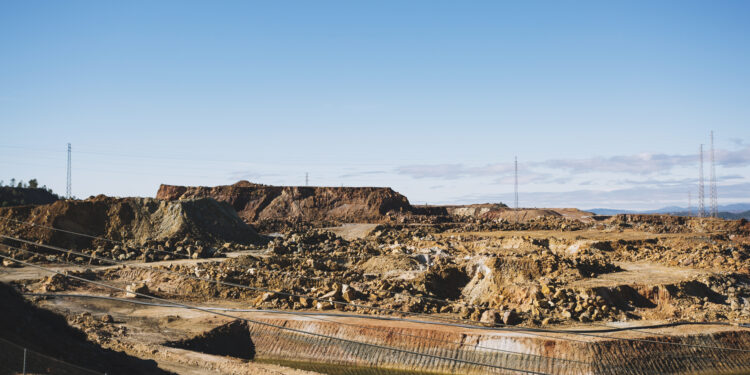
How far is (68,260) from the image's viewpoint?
30.2m

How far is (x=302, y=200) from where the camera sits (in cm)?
7219

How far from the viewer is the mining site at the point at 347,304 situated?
15297 millimetres

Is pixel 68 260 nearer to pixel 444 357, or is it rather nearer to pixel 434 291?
pixel 434 291

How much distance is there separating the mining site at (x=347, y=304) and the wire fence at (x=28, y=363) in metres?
0.04

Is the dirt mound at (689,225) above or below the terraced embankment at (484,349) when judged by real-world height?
above

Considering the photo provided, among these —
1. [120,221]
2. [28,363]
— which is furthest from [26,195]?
[28,363]

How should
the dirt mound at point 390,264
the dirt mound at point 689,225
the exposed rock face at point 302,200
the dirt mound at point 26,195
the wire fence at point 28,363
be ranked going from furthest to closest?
the exposed rock face at point 302,200 < the dirt mound at point 26,195 < the dirt mound at point 689,225 < the dirt mound at point 390,264 < the wire fence at point 28,363

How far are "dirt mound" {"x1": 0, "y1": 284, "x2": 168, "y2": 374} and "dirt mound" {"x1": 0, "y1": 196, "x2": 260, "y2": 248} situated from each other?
22124 millimetres

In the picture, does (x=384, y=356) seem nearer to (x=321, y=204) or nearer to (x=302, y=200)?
(x=321, y=204)

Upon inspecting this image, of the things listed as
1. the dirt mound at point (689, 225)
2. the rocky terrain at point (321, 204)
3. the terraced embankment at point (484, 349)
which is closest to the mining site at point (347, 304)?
the terraced embankment at point (484, 349)

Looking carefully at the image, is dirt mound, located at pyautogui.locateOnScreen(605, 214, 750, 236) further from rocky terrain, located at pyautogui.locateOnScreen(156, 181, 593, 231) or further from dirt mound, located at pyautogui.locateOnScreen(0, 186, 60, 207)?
dirt mound, located at pyautogui.locateOnScreen(0, 186, 60, 207)

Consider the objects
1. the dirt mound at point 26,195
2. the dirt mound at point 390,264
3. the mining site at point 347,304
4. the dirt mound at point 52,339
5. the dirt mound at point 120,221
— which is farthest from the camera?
the dirt mound at point 26,195

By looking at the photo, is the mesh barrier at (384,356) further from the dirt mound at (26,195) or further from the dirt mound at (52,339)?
the dirt mound at (26,195)

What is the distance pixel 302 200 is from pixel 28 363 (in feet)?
204
